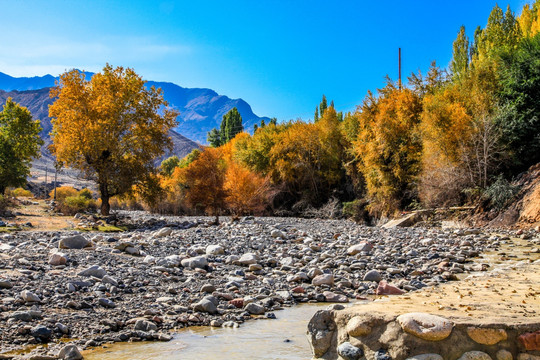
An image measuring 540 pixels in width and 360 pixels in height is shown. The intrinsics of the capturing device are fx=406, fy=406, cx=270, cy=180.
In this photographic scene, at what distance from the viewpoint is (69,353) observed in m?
3.85

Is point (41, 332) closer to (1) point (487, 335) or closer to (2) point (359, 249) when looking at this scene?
(1) point (487, 335)

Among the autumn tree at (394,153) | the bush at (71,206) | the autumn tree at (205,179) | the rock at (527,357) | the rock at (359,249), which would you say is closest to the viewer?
the rock at (527,357)

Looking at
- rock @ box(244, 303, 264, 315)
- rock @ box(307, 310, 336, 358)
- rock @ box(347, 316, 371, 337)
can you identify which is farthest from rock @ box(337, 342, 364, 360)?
rock @ box(244, 303, 264, 315)

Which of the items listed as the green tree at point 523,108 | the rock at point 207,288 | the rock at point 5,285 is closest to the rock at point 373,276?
the rock at point 207,288

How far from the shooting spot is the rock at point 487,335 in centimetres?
331

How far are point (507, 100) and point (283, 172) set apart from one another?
68.7 feet

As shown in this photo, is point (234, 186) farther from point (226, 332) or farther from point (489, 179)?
point (226, 332)

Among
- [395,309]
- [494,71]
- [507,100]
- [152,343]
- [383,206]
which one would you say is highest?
[494,71]

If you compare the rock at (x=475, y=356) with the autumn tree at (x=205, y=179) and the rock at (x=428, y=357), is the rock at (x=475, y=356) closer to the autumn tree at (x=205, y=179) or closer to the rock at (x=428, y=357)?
the rock at (x=428, y=357)

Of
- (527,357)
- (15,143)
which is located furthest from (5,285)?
(15,143)

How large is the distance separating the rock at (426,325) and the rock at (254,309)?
259 centimetres

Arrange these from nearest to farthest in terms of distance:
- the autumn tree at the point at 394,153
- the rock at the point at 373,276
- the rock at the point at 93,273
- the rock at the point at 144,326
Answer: the rock at the point at 144,326 → the rock at the point at 93,273 → the rock at the point at 373,276 → the autumn tree at the point at 394,153

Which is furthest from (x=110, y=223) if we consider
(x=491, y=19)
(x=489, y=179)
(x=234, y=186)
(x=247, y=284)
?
(x=491, y=19)

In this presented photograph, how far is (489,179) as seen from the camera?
17.9 m
